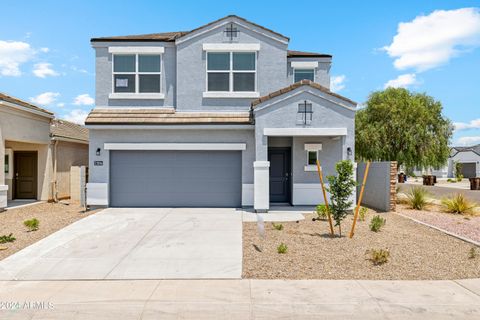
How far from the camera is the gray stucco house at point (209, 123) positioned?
1174cm

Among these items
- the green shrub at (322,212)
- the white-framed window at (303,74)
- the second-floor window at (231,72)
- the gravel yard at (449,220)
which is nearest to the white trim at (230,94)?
the second-floor window at (231,72)

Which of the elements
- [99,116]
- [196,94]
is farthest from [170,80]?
[99,116]

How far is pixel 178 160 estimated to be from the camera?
12.9 meters

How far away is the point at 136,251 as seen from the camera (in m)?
7.40

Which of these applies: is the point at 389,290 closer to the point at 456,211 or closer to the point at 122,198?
the point at 456,211

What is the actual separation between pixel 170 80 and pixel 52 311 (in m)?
10.9

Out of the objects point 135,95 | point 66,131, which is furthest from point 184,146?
point 66,131

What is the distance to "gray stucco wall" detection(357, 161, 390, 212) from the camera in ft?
41.8

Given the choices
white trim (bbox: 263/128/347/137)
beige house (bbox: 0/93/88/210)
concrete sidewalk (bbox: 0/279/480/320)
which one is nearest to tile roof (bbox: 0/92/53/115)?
beige house (bbox: 0/93/88/210)

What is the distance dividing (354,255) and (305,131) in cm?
571

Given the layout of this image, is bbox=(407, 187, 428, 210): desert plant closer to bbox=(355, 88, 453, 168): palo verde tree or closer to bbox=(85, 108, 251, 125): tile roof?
bbox=(355, 88, 453, 168): palo verde tree

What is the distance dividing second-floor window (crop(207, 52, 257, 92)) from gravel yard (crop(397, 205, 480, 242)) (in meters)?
8.30

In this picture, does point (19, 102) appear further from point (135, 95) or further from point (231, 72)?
point (231, 72)

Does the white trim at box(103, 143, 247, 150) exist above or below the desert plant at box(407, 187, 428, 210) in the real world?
above
